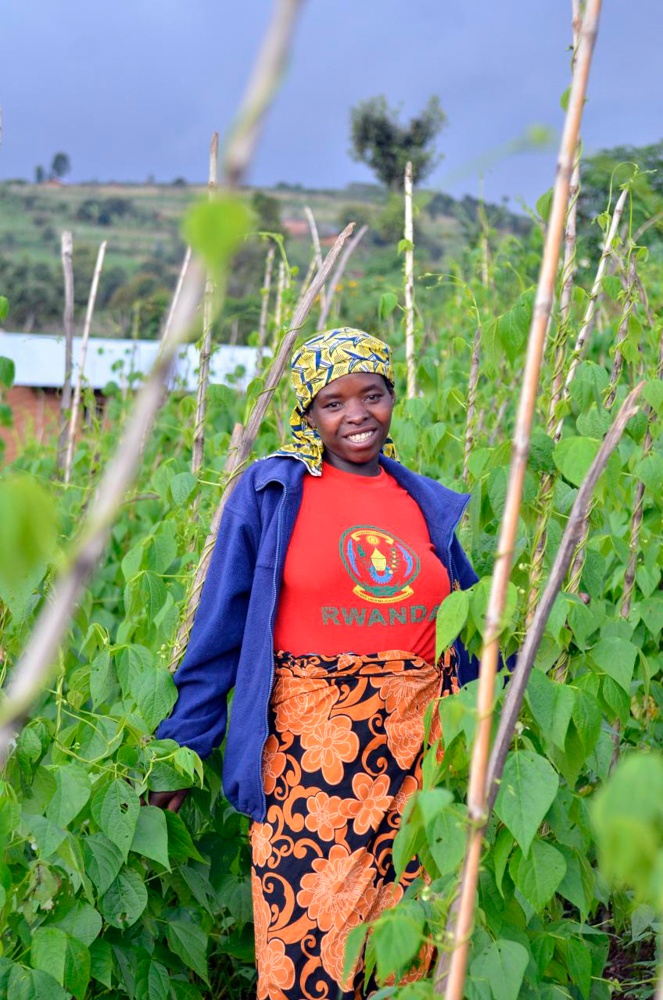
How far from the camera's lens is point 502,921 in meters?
1.76

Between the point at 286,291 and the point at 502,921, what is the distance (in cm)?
213

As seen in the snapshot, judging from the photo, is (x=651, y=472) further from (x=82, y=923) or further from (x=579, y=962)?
(x=82, y=923)

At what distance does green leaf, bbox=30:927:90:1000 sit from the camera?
1751 millimetres

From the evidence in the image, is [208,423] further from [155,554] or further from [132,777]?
[132,777]

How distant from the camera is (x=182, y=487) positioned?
233 centimetres

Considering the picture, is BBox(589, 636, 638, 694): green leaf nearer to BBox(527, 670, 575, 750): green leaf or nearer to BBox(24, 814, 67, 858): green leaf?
BBox(527, 670, 575, 750): green leaf

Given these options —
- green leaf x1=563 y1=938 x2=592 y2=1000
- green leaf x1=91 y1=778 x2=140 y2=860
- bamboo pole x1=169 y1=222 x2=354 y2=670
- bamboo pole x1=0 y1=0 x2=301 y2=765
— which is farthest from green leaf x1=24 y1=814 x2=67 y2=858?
bamboo pole x1=0 y1=0 x2=301 y2=765

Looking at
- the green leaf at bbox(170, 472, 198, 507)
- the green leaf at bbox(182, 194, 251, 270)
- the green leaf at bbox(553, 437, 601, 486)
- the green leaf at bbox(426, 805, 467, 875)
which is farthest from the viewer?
the green leaf at bbox(170, 472, 198, 507)

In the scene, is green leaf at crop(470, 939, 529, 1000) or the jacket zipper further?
the jacket zipper

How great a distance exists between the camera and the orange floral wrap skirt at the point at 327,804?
191cm

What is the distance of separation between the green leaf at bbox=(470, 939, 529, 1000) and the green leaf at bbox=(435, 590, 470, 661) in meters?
0.39

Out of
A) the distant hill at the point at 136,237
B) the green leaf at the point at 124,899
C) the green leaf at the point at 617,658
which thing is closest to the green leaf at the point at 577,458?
the green leaf at the point at 617,658

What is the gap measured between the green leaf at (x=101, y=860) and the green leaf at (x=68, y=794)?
148 mm

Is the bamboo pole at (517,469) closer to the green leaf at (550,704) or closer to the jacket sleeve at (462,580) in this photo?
the green leaf at (550,704)
